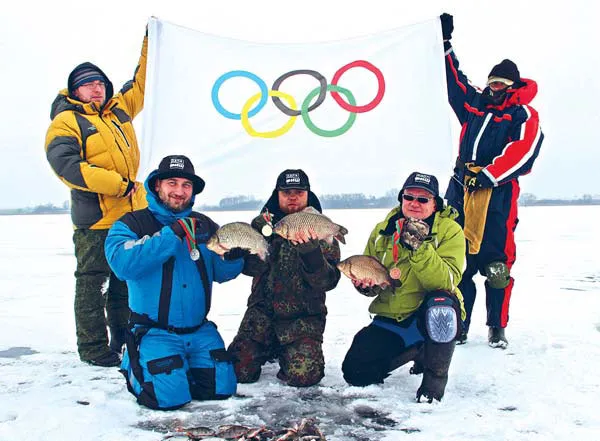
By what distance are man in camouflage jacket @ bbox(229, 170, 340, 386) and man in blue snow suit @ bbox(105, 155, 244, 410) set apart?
0.30 metres

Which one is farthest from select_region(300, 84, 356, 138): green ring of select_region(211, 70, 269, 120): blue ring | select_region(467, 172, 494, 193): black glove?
select_region(467, 172, 494, 193): black glove

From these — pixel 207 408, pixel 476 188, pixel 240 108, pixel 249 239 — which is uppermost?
pixel 240 108

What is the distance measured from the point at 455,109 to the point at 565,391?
2.62 meters

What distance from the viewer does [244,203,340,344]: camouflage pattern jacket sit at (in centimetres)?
380

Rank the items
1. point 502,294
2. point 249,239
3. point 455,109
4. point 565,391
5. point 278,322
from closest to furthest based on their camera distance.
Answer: point 249,239
point 565,391
point 278,322
point 502,294
point 455,109

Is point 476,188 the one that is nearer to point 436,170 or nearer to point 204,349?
point 436,170

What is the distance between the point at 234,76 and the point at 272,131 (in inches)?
22.9

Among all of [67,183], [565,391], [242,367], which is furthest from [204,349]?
[565,391]

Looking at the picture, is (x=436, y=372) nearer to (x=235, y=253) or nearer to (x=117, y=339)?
(x=235, y=253)

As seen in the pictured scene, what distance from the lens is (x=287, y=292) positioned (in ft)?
12.7

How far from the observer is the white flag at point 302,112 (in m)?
4.39

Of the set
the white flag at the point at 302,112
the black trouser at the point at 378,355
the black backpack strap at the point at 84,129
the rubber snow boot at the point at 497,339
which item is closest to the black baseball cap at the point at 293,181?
the white flag at the point at 302,112

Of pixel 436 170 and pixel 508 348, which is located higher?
pixel 436 170

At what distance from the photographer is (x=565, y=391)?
11.1 feet
